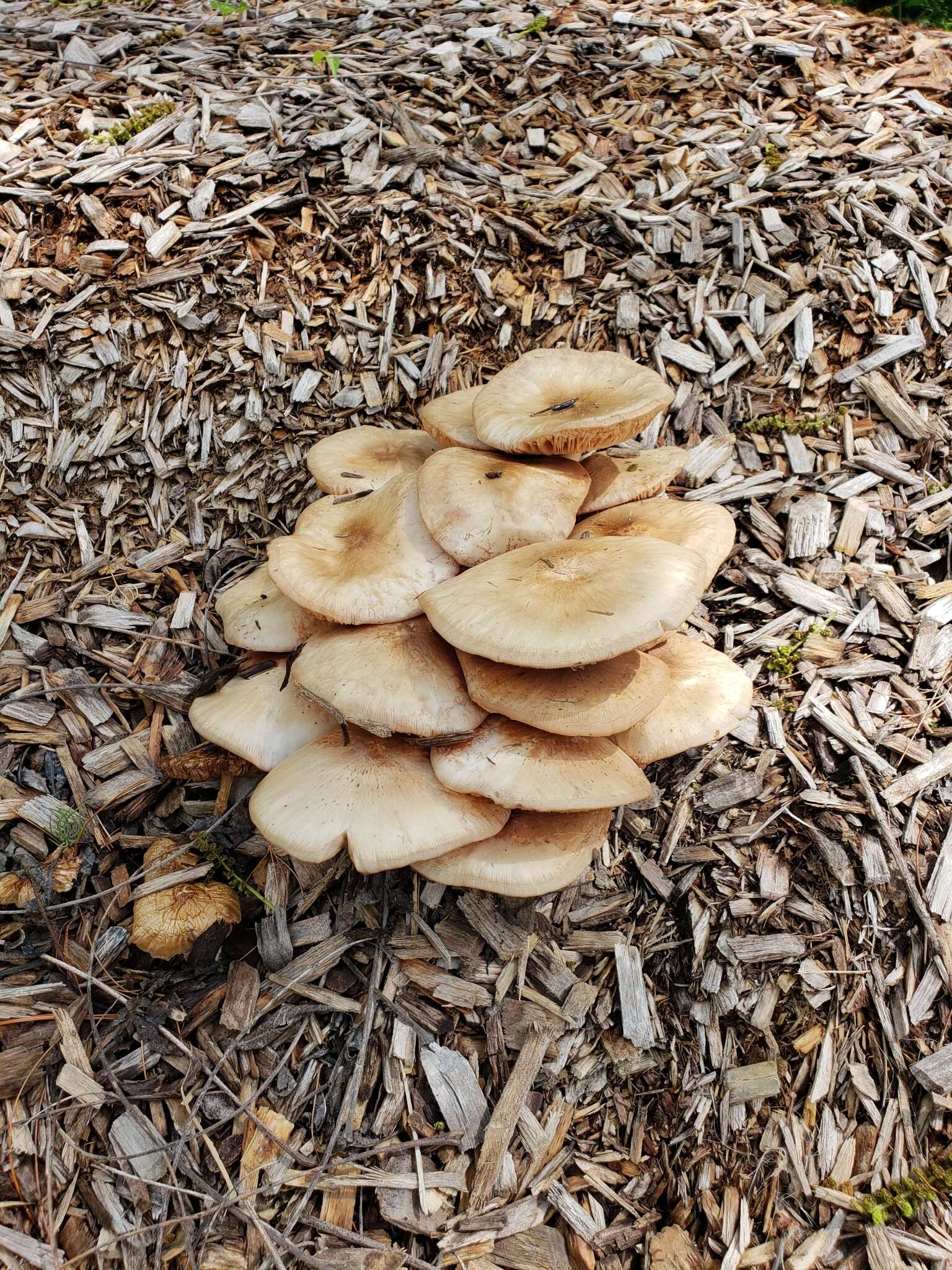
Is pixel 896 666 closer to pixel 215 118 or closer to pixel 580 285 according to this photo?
pixel 580 285

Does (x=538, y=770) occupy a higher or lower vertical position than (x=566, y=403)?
lower

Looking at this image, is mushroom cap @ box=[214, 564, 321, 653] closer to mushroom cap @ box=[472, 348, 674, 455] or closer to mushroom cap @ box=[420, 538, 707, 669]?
mushroom cap @ box=[420, 538, 707, 669]

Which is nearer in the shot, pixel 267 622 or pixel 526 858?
pixel 526 858

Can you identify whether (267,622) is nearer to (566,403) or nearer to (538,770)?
(538,770)

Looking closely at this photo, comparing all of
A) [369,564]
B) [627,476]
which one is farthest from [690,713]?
[369,564]

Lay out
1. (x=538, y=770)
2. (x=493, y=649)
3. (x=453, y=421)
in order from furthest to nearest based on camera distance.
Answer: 1. (x=453, y=421)
2. (x=538, y=770)
3. (x=493, y=649)

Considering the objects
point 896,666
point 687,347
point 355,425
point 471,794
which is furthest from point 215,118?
point 896,666
